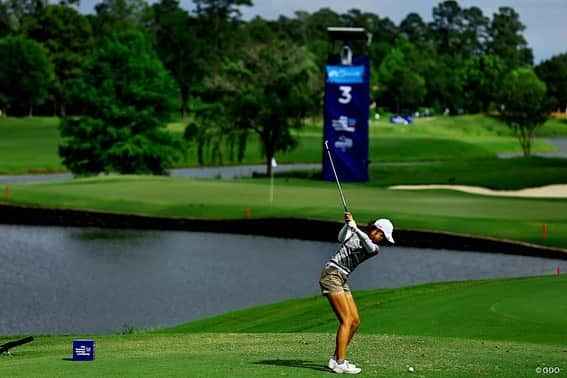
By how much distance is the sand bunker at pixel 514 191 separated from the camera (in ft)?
237

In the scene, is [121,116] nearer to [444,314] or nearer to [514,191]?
[514,191]

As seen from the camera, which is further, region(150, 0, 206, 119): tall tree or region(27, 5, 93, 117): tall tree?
region(150, 0, 206, 119): tall tree

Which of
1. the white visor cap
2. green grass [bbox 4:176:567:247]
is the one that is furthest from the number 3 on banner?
the white visor cap

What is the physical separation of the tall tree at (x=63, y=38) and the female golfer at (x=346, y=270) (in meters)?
161

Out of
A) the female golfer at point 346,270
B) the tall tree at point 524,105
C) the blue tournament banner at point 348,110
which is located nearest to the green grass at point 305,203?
the blue tournament banner at point 348,110

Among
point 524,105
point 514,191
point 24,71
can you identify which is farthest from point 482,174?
point 24,71

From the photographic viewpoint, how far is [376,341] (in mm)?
21969

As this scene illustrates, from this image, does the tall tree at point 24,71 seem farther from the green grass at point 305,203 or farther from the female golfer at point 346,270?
the female golfer at point 346,270

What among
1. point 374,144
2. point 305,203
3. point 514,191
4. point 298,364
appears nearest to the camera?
point 298,364

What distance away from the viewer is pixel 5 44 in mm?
171250

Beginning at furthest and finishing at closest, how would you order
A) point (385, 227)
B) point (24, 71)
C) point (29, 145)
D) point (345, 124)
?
point (24, 71) < point (29, 145) < point (345, 124) < point (385, 227)

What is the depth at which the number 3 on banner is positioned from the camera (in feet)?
258

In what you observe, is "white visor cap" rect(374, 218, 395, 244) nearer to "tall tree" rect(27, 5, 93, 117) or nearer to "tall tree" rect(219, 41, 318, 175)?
"tall tree" rect(219, 41, 318, 175)

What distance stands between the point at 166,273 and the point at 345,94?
3515 centimetres
